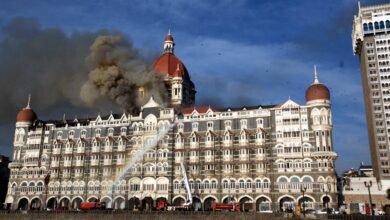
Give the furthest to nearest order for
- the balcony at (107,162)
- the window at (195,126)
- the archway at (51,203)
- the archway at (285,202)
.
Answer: the archway at (51,203) → the balcony at (107,162) → the window at (195,126) → the archway at (285,202)

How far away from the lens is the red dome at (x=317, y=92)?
261ft

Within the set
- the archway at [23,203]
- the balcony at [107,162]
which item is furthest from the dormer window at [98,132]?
the archway at [23,203]

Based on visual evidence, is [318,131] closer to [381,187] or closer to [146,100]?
[381,187]

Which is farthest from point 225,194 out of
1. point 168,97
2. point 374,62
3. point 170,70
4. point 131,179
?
point 374,62

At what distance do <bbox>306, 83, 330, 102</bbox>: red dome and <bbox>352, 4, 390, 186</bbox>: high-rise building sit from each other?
3220 cm

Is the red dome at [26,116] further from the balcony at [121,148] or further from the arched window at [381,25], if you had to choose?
the arched window at [381,25]

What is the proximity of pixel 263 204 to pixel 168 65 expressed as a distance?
4552 centimetres

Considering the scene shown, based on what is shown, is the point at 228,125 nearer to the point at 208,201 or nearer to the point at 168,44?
the point at 208,201

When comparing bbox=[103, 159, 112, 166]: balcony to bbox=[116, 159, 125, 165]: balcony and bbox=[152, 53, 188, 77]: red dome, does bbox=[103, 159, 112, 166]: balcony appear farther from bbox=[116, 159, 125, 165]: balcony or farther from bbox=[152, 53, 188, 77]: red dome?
bbox=[152, 53, 188, 77]: red dome

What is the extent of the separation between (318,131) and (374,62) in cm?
4299

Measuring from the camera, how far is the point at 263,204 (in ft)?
255

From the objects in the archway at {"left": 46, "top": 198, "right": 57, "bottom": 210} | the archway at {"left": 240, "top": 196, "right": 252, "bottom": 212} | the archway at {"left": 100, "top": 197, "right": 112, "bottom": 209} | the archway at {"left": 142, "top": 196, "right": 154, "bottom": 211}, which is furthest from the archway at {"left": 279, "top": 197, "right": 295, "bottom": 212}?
the archway at {"left": 46, "top": 198, "right": 57, "bottom": 210}

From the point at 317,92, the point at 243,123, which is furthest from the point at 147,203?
the point at 317,92

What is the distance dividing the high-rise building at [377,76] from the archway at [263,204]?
118ft
